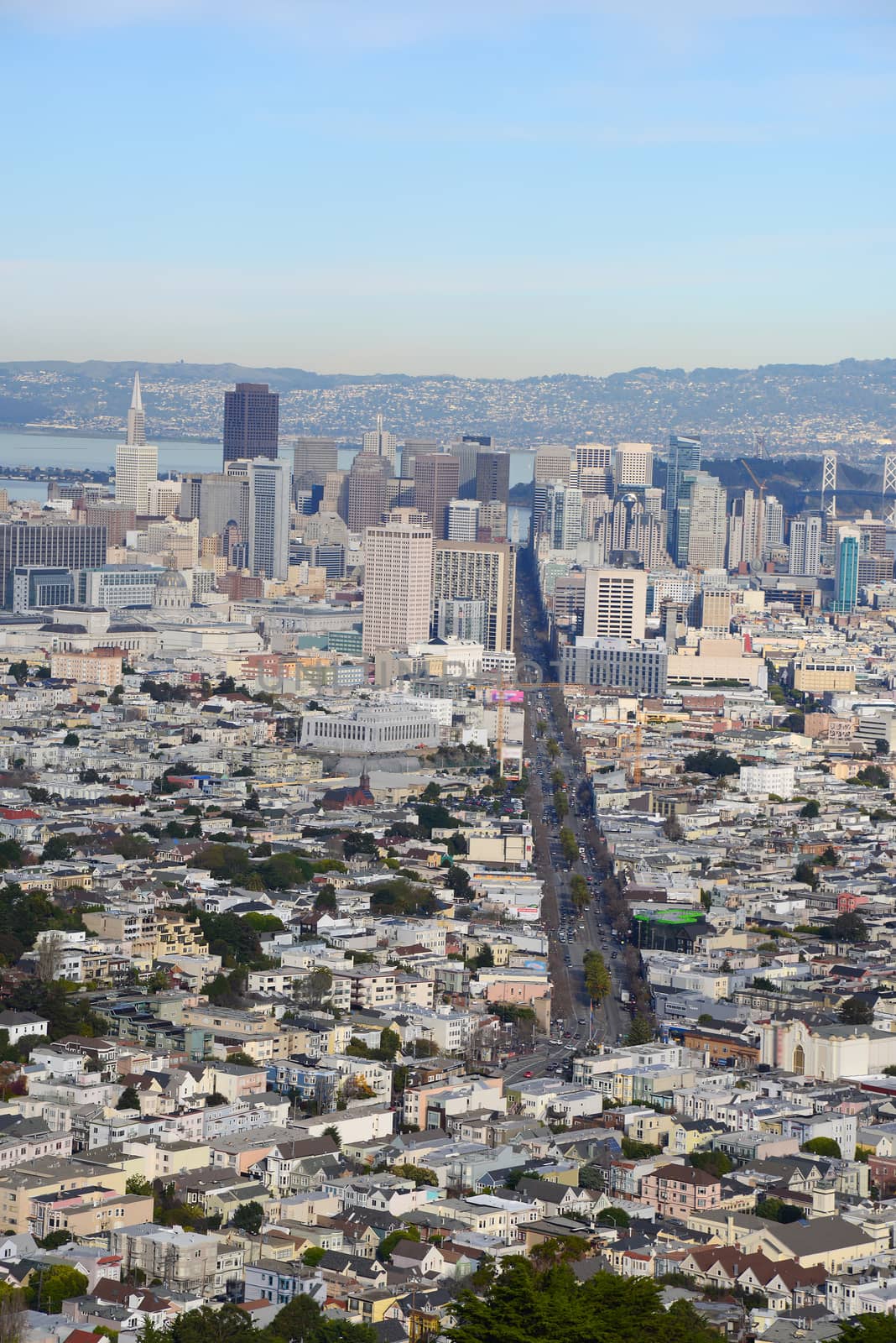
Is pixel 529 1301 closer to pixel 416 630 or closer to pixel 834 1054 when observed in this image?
pixel 834 1054

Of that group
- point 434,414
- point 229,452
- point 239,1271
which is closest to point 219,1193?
point 239,1271

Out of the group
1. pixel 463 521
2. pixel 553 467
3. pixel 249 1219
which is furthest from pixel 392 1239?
pixel 553 467

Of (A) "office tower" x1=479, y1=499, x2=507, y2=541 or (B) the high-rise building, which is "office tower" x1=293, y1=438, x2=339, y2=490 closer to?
(B) the high-rise building

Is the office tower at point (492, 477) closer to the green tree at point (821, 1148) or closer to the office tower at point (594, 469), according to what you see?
the office tower at point (594, 469)

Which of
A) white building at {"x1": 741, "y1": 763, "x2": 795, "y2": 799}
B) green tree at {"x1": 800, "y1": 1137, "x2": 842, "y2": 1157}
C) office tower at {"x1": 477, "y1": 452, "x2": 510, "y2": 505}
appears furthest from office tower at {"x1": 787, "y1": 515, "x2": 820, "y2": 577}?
green tree at {"x1": 800, "y1": 1137, "x2": 842, "y2": 1157}

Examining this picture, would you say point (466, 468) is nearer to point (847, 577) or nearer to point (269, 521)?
point (269, 521)
